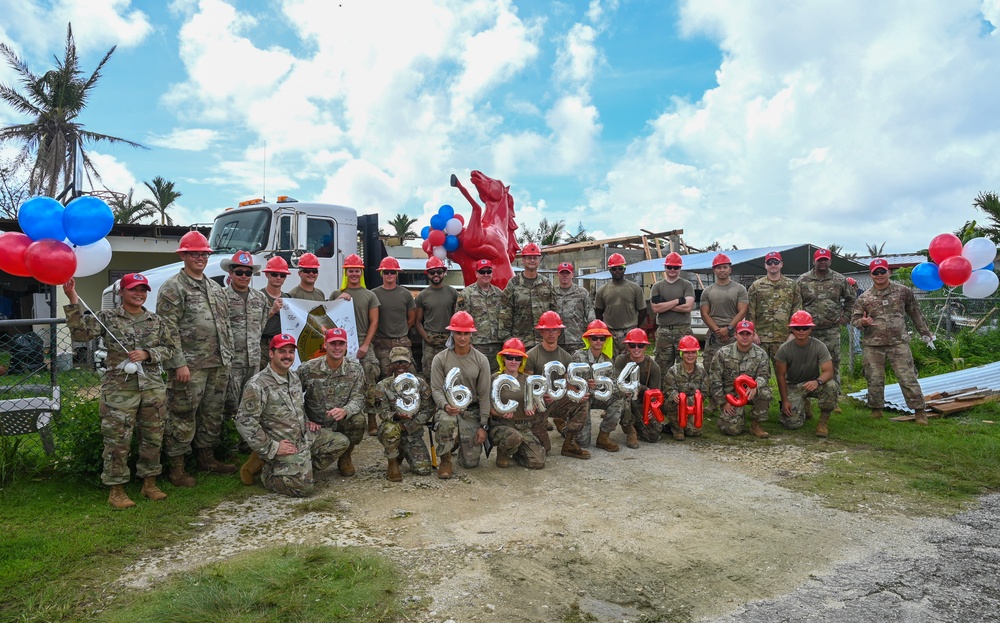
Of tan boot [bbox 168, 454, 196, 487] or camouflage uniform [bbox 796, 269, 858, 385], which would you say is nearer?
tan boot [bbox 168, 454, 196, 487]

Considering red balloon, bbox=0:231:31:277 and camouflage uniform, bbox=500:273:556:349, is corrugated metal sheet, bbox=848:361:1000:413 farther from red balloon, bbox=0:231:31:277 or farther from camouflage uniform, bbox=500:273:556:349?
red balloon, bbox=0:231:31:277

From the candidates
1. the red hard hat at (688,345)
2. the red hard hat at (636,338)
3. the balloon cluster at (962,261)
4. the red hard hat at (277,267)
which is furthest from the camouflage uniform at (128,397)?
the balloon cluster at (962,261)

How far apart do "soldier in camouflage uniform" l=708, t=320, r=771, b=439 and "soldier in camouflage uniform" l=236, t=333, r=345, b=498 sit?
4069 millimetres

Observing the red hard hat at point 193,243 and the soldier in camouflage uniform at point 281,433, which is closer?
the soldier in camouflage uniform at point 281,433

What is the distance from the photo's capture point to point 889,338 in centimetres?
780

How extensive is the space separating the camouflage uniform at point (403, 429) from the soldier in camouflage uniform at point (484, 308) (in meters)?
1.57

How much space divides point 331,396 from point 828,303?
5950 mm

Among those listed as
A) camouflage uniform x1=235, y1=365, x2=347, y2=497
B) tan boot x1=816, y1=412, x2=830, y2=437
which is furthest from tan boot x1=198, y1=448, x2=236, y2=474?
tan boot x1=816, y1=412, x2=830, y2=437

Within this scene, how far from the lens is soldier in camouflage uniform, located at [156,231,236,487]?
209 inches

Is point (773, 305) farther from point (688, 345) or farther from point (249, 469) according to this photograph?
point (249, 469)

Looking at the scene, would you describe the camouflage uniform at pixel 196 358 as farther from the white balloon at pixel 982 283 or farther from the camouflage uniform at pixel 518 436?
the white balloon at pixel 982 283

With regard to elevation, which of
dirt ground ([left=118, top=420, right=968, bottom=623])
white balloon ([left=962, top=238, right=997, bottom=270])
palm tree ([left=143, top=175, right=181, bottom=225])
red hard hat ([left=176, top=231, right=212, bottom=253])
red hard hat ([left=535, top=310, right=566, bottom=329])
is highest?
palm tree ([left=143, top=175, right=181, bottom=225])

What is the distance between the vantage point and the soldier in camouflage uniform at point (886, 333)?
7.66m

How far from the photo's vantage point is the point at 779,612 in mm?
3338
